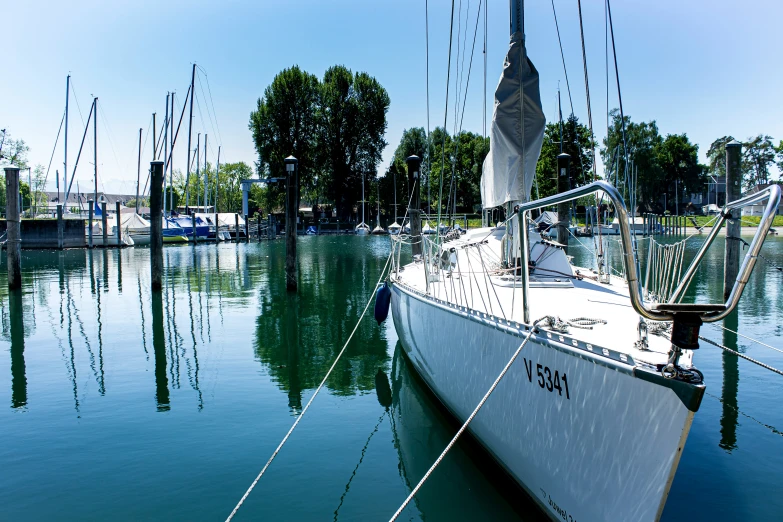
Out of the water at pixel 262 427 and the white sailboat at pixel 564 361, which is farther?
the water at pixel 262 427

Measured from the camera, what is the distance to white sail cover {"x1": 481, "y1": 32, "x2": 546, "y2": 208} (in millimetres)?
6617

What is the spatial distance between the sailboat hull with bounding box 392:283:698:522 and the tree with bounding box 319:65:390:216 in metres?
59.7

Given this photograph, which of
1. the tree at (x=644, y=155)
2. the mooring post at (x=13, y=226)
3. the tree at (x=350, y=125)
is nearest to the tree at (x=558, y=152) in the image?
the tree at (x=644, y=155)

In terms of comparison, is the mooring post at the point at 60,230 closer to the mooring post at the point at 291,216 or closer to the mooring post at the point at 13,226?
the mooring post at the point at 13,226

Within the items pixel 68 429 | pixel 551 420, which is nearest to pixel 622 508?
pixel 551 420

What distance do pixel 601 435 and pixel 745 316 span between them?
11.1m

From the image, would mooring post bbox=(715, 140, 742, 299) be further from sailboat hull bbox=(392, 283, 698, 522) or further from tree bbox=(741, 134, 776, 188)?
tree bbox=(741, 134, 776, 188)

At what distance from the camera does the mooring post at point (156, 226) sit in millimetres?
17344

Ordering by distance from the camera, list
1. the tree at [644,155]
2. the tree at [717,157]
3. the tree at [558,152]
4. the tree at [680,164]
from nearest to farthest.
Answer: the tree at [558,152] → the tree at [644,155] → the tree at [680,164] → the tree at [717,157]

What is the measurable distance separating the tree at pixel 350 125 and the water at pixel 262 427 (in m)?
51.6

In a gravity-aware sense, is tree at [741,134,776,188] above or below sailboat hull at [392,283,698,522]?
above

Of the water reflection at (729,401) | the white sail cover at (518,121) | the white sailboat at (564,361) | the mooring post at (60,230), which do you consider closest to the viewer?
the white sailboat at (564,361)

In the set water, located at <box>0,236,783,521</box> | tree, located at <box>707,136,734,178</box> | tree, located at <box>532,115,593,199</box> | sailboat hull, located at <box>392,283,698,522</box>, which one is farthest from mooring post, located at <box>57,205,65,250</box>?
tree, located at <box>707,136,734,178</box>

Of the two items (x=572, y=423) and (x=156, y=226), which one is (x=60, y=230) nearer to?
(x=156, y=226)
